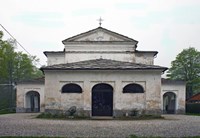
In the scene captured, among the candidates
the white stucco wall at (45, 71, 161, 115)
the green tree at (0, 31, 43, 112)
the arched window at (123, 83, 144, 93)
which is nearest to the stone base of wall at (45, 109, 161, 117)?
the white stucco wall at (45, 71, 161, 115)

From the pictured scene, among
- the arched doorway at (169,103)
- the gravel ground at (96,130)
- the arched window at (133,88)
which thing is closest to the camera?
the gravel ground at (96,130)

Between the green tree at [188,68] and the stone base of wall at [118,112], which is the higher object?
the green tree at [188,68]

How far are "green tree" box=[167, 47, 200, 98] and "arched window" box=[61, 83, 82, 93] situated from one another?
30.5m

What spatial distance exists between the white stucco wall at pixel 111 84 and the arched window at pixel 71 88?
1.00 feet

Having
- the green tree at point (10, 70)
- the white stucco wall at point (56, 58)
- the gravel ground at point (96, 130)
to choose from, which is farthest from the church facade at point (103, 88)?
the green tree at point (10, 70)

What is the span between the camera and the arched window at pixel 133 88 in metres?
23.4

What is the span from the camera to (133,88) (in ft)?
77.0

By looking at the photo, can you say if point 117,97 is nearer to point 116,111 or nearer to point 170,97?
point 116,111

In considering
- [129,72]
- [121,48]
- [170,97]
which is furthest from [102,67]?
[170,97]

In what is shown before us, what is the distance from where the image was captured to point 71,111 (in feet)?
74.3

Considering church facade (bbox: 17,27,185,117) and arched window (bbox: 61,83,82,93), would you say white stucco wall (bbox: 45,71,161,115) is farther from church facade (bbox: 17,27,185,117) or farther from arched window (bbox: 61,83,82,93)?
arched window (bbox: 61,83,82,93)

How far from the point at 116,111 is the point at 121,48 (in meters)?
9.34

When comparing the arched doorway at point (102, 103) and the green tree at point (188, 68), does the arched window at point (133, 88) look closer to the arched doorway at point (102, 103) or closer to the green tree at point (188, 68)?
the arched doorway at point (102, 103)

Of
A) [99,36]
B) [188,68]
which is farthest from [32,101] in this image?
[188,68]
